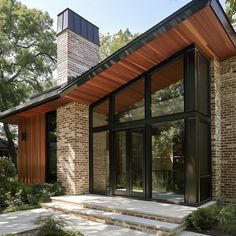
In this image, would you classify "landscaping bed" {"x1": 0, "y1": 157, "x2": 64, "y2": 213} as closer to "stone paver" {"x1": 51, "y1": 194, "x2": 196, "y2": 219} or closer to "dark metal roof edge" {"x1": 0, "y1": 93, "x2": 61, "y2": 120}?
"stone paver" {"x1": 51, "y1": 194, "x2": 196, "y2": 219}

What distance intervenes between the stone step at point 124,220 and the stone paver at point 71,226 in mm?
119

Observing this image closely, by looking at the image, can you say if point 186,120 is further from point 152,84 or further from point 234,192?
point 234,192

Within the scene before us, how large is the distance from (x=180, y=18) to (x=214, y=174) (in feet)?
13.6

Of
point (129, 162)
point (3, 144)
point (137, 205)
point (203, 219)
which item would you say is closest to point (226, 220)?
point (203, 219)

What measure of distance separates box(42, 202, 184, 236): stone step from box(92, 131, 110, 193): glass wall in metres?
1.51

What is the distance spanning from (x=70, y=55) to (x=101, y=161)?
3879 millimetres

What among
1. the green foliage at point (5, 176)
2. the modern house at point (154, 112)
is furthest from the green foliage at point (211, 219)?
the green foliage at point (5, 176)

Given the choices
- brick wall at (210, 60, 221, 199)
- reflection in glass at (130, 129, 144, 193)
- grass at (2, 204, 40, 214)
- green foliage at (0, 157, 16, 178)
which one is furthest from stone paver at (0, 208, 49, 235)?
brick wall at (210, 60, 221, 199)

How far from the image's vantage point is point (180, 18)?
234 inches

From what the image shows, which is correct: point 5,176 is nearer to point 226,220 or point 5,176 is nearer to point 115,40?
point 226,220

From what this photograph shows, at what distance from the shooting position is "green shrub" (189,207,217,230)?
221 inches

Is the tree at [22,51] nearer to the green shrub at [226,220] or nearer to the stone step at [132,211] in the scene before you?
the stone step at [132,211]

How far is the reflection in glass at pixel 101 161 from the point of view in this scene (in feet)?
30.1

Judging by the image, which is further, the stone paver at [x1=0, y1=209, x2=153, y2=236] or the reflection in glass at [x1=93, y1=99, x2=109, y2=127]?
the reflection in glass at [x1=93, y1=99, x2=109, y2=127]
